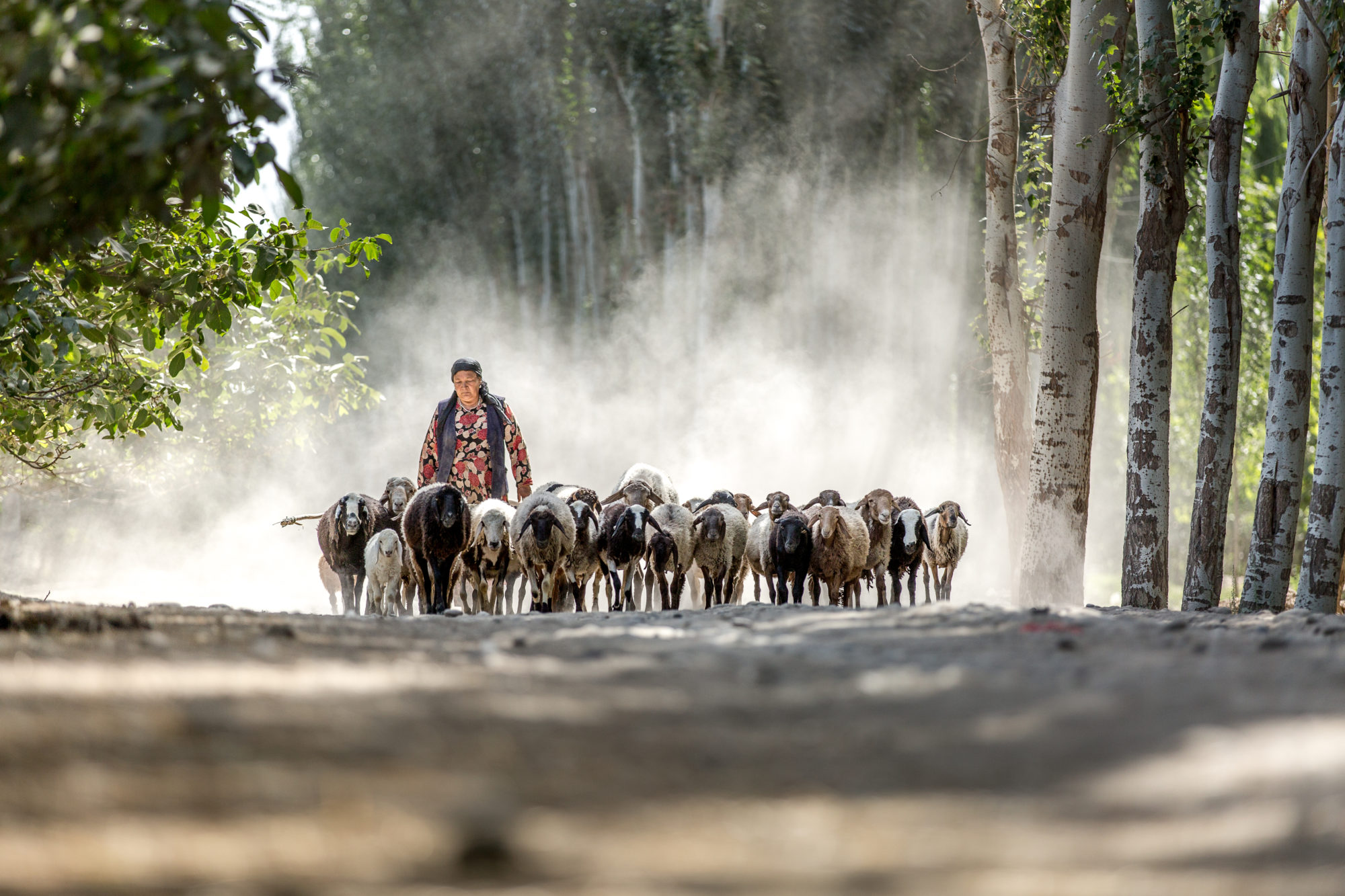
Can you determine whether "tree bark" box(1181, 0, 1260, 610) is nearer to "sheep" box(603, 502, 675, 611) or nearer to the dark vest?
"sheep" box(603, 502, 675, 611)

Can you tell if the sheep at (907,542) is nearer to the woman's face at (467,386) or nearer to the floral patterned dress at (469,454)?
the floral patterned dress at (469,454)

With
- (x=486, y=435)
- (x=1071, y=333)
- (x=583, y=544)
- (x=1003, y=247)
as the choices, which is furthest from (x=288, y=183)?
(x=1003, y=247)

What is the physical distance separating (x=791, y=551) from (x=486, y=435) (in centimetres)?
335

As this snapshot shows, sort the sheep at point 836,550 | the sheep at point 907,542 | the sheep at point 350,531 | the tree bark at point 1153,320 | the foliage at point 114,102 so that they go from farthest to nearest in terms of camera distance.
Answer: the sheep at point 907,542, the sheep at point 836,550, the sheep at point 350,531, the tree bark at point 1153,320, the foliage at point 114,102

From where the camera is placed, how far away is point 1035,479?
1177 centimetres

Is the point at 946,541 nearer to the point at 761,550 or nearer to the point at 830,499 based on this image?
the point at 830,499

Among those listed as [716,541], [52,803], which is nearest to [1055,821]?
[52,803]

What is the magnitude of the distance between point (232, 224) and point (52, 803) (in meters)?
7.76

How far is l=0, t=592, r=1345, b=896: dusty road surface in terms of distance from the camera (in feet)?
7.18

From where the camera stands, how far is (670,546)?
454 inches

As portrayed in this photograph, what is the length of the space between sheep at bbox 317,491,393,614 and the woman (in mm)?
601

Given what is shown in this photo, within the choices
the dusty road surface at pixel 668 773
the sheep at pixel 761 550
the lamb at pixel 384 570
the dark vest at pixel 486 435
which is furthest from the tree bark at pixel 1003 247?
the dusty road surface at pixel 668 773

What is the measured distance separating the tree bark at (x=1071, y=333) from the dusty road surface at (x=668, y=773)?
7.17m

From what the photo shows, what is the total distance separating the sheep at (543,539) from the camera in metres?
10.8
